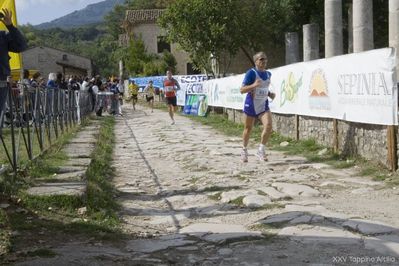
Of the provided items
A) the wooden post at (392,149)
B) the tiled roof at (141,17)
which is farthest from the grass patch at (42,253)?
the tiled roof at (141,17)

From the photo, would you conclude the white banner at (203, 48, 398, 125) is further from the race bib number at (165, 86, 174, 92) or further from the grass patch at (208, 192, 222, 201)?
the race bib number at (165, 86, 174, 92)

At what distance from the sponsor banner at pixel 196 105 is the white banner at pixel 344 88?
9.92 metres

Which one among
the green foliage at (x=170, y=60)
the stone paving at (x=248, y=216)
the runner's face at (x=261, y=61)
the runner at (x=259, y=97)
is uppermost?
the green foliage at (x=170, y=60)

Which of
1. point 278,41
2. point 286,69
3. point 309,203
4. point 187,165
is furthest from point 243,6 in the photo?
point 309,203

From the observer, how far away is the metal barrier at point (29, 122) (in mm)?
6954

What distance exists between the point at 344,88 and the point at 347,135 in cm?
71

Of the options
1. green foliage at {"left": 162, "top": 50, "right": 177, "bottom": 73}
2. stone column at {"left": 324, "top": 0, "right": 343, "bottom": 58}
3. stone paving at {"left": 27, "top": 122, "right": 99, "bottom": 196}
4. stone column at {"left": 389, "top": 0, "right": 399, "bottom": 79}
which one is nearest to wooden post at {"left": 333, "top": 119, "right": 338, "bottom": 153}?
stone paving at {"left": 27, "top": 122, "right": 99, "bottom": 196}

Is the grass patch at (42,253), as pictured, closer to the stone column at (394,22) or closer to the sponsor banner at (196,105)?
the stone column at (394,22)

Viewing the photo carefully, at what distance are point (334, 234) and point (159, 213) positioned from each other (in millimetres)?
1919

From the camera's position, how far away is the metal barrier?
695 centimetres

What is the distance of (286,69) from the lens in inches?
463

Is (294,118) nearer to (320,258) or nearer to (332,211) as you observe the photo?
(332,211)

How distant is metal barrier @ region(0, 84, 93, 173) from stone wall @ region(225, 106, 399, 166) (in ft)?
15.0

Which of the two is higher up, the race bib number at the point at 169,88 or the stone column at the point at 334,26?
the stone column at the point at 334,26
